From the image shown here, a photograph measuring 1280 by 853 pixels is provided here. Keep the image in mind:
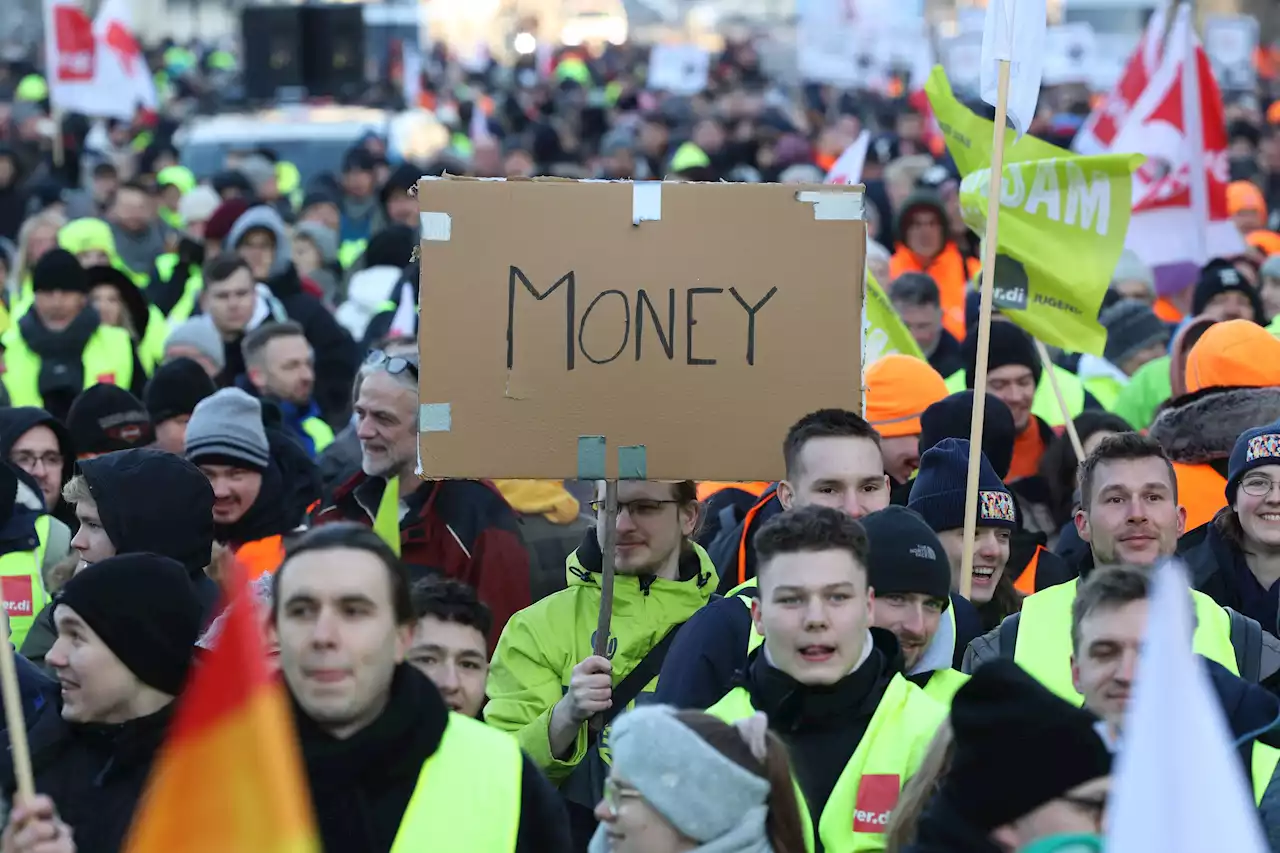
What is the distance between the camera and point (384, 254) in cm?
1288

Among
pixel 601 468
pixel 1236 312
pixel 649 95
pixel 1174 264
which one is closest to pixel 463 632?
pixel 601 468

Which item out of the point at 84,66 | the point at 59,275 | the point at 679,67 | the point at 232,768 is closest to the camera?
the point at 232,768

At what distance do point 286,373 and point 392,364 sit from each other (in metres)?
2.24

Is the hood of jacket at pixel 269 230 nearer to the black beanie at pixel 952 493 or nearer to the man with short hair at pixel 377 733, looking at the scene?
the black beanie at pixel 952 493

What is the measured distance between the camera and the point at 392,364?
22.0 ft

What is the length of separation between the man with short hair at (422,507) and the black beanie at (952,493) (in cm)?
109

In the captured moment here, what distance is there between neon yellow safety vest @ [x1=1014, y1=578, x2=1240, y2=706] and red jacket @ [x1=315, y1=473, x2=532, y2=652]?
157 centimetres

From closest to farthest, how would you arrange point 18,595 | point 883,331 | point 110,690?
point 110,690
point 18,595
point 883,331

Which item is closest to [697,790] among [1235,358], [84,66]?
[1235,358]

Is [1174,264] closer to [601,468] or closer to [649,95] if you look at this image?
[601,468]

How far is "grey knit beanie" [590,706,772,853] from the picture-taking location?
375cm

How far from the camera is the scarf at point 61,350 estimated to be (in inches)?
376

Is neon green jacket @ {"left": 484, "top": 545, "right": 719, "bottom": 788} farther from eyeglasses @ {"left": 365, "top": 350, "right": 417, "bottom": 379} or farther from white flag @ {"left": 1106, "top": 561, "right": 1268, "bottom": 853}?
white flag @ {"left": 1106, "top": 561, "right": 1268, "bottom": 853}

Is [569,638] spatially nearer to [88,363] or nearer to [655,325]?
[655,325]
